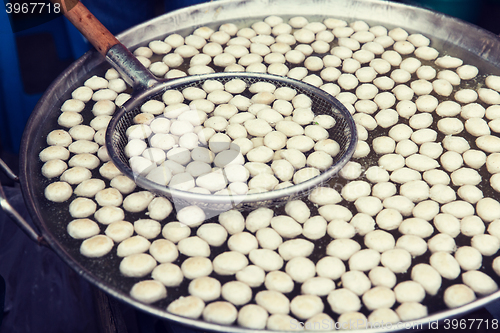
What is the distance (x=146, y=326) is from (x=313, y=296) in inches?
25.9

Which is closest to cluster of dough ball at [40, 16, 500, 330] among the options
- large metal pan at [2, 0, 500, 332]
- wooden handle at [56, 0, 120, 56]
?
large metal pan at [2, 0, 500, 332]

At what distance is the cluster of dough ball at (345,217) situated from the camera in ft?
2.81

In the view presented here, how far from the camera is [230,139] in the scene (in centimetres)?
117

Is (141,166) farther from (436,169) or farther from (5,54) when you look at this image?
(5,54)

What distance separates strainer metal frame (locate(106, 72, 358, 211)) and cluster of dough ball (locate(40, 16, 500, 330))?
0.15 feet

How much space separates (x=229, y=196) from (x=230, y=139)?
0.30 metres

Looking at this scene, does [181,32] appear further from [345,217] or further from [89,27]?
[345,217]

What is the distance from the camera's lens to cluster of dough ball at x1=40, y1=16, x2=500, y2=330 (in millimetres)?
857

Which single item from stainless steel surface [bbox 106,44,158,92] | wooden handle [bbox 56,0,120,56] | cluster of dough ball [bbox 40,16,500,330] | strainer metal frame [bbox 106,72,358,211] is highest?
wooden handle [bbox 56,0,120,56]

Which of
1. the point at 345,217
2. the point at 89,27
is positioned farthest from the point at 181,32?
the point at 345,217

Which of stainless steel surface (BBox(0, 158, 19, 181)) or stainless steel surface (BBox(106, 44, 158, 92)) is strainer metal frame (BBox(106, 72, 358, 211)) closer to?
stainless steel surface (BBox(106, 44, 158, 92))

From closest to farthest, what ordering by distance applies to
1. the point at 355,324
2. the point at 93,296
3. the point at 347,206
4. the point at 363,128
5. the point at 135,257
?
the point at 355,324 → the point at 135,257 → the point at 347,206 → the point at 363,128 → the point at 93,296

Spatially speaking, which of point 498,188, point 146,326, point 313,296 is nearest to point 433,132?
point 498,188

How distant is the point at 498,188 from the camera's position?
105 cm
